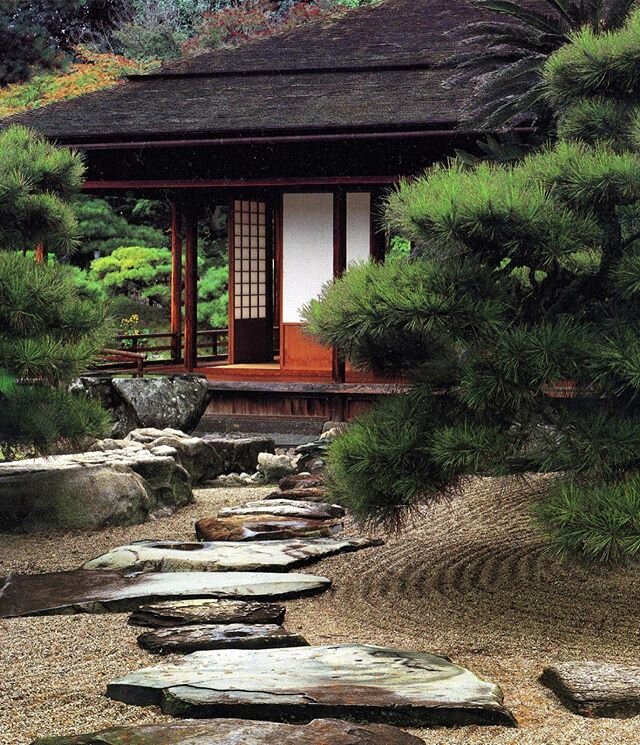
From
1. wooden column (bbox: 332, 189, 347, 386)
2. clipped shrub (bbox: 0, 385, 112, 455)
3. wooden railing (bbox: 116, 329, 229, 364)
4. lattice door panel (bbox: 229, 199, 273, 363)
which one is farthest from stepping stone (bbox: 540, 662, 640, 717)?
lattice door panel (bbox: 229, 199, 273, 363)

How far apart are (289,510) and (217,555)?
1.18 meters

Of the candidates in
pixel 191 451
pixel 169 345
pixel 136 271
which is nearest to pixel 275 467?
pixel 191 451

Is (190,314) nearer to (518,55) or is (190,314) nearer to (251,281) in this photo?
(251,281)

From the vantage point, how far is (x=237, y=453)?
9.98 metres

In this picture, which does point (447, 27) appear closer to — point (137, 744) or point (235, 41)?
point (235, 41)

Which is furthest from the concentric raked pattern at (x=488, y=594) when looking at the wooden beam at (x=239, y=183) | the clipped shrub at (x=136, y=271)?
the clipped shrub at (x=136, y=271)

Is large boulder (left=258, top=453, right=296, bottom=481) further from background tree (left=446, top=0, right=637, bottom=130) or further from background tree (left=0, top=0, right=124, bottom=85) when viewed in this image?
background tree (left=0, top=0, right=124, bottom=85)

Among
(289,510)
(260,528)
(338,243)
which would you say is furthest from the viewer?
(338,243)

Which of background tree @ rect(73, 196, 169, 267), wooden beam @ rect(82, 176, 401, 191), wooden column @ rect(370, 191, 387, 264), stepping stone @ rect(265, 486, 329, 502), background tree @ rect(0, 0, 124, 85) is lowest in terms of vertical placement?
stepping stone @ rect(265, 486, 329, 502)

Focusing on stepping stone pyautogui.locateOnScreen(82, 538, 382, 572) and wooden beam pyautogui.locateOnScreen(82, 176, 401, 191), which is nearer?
stepping stone pyautogui.locateOnScreen(82, 538, 382, 572)

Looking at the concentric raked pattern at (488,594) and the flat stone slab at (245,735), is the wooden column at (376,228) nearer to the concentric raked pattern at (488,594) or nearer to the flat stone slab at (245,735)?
the concentric raked pattern at (488,594)

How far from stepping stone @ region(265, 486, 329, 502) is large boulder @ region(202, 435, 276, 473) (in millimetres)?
1542

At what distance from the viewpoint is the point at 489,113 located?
35.5 feet

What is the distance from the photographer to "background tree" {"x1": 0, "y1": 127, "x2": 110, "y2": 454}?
21.7 feet
